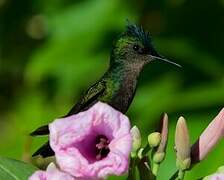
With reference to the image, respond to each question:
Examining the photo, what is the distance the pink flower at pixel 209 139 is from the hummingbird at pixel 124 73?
21 cm

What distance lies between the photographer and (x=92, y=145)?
203cm

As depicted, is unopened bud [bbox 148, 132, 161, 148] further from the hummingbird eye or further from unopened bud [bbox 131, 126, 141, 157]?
the hummingbird eye

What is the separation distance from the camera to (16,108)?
440 cm

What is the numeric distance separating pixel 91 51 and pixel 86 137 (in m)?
2.22

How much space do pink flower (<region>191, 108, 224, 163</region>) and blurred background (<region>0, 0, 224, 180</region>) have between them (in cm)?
171

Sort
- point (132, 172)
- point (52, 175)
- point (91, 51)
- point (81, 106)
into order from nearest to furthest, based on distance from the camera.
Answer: point (52, 175) < point (132, 172) < point (81, 106) < point (91, 51)

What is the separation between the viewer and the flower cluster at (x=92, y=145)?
196 cm

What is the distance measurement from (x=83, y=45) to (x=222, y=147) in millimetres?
1020

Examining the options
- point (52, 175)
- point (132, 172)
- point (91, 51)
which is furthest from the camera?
point (91, 51)

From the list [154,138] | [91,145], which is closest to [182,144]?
[154,138]

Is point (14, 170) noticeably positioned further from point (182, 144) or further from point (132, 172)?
point (182, 144)

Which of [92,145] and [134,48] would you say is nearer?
[92,145]

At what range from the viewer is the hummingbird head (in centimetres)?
236

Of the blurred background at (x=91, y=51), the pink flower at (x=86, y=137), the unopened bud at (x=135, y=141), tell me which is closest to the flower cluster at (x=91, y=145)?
the pink flower at (x=86, y=137)
